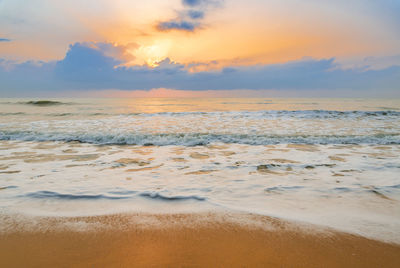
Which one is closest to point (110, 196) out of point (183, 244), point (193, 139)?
point (183, 244)

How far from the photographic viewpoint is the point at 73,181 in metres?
3.82

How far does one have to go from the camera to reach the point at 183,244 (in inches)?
82.4

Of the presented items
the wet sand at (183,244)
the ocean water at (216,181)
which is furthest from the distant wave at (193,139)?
the wet sand at (183,244)

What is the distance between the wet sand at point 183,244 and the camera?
1840mm

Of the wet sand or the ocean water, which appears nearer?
the wet sand

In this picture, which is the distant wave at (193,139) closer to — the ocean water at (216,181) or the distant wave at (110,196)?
the ocean water at (216,181)

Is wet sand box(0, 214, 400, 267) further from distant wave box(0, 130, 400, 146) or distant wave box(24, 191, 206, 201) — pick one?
distant wave box(0, 130, 400, 146)

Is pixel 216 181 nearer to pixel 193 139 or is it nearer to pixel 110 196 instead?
pixel 110 196

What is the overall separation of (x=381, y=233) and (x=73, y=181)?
4031mm

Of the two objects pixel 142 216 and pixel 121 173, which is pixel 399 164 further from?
pixel 121 173

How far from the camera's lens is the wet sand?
6.04 ft

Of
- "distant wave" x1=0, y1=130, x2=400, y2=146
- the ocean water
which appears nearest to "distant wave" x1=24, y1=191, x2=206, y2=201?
the ocean water

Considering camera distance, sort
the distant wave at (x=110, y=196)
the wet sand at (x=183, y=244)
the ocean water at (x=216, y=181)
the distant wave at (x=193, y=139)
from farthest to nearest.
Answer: the distant wave at (x=193, y=139)
the distant wave at (x=110, y=196)
the ocean water at (x=216, y=181)
the wet sand at (x=183, y=244)

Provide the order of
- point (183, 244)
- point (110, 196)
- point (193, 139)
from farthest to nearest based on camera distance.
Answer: point (193, 139) < point (110, 196) < point (183, 244)
